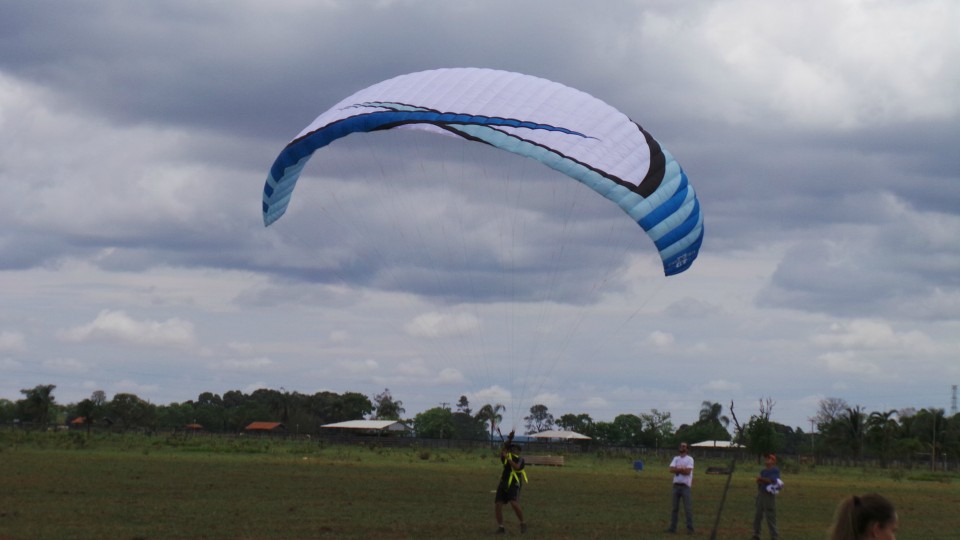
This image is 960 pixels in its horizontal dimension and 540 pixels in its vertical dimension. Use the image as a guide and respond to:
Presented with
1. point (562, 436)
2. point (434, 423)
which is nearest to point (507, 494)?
point (562, 436)

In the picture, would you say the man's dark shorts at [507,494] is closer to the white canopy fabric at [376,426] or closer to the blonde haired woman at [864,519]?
the blonde haired woman at [864,519]

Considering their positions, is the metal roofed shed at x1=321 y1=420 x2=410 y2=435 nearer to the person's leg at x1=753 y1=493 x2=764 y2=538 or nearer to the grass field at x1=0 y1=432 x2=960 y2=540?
the grass field at x1=0 y1=432 x2=960 y2=540

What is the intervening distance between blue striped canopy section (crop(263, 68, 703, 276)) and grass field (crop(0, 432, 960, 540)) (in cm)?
515

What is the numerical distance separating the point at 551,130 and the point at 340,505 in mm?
8848

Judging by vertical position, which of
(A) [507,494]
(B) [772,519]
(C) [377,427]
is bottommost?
(B) [772,519]

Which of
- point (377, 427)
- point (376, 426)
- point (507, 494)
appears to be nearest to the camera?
point (507, 494)

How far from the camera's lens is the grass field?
55.6 feet

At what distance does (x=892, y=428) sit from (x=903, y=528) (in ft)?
255

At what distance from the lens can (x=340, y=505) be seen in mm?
21484

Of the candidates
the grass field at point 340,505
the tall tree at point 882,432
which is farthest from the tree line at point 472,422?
the grass field at point 340,505

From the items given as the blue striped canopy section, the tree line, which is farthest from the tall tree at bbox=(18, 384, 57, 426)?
the blue striped canopy section

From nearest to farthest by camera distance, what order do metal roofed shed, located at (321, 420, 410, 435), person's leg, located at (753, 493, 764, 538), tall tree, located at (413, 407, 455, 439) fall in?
1. person's leg, located at (753, 493, 764, 538)
2. metal roofed shed, located at (321, 420, 410, 435)
3. tall tree, located at (413, 407, 455, 439)

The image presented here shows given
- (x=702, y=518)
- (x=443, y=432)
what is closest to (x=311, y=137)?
(x=702, y=518)

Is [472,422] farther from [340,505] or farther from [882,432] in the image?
[340,505]
